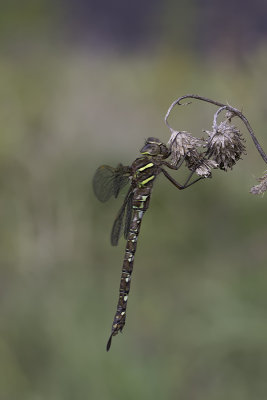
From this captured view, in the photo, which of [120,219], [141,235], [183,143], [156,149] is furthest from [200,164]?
[141,235]

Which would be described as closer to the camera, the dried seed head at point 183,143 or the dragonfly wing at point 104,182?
the dried seed head at point 183,143

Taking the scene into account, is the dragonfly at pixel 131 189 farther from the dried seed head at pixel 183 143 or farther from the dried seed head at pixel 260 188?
the dried seed head at pixel 260 188

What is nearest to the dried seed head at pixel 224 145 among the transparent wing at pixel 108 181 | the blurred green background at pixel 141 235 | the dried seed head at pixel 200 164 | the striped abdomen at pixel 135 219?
the dried seed head at pixel 200 164

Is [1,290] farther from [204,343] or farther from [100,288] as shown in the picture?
[204,343]

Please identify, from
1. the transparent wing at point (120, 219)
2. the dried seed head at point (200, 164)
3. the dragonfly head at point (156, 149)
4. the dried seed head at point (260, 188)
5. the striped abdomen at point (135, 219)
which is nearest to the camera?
the dried seed head at point (260, 188)

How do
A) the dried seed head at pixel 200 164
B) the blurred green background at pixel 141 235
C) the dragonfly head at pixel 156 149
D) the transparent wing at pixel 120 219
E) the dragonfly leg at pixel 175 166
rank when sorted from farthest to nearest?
the blurred green background at pixel 141 235 < the transparent wing at pixel 120 219 < the dragonfly head at pixel 156 149 < the dragonfly leg at pixel 175 166 < the dried seed head at pixel 200 164

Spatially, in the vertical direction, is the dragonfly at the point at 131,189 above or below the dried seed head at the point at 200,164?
below

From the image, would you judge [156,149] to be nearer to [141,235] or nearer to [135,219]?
[135,219]

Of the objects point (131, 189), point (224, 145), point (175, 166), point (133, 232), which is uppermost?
point (224, 145)
